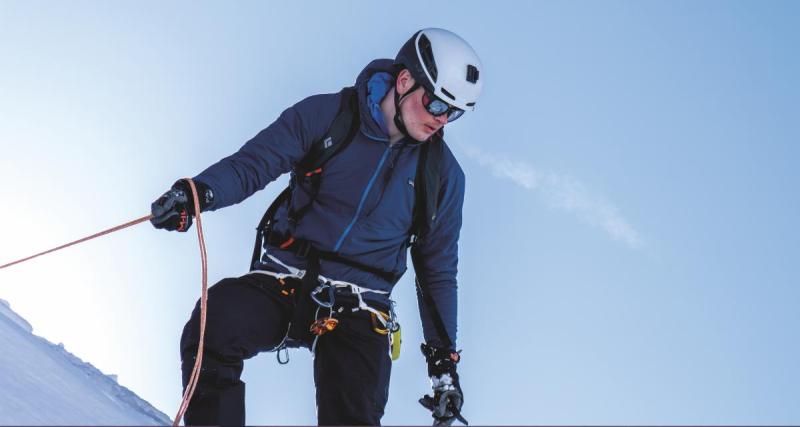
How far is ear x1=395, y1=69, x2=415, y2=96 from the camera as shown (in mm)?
5449

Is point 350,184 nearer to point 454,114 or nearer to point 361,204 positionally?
point 361,204

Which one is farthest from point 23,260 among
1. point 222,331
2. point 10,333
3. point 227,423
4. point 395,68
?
point 395,68

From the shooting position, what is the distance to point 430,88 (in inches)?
211

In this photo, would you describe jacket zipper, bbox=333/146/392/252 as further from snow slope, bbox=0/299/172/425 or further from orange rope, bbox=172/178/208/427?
snow slope, bbox=0/299/172/425

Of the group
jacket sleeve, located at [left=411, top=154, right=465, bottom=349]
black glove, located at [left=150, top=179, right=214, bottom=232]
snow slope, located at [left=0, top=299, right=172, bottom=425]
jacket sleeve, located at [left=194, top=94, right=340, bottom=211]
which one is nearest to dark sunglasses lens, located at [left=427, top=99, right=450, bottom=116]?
jacket sleeve, located at [left=411, top=154, right=465, bottom=349]

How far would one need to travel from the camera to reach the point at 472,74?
5648 mm

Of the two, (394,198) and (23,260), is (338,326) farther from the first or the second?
(23,260)

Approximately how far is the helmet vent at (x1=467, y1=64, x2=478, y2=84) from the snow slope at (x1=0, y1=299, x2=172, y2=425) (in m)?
3.06

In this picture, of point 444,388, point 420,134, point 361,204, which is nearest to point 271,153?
point 361,204

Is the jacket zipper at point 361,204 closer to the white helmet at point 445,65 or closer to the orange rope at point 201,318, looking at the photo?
the white helmet at point 445,65

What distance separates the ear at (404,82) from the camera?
545 centimetres

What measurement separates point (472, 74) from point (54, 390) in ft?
11.1

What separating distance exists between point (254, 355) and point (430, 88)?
2.11 m

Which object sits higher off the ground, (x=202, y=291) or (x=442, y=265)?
(x=442, y=265)
